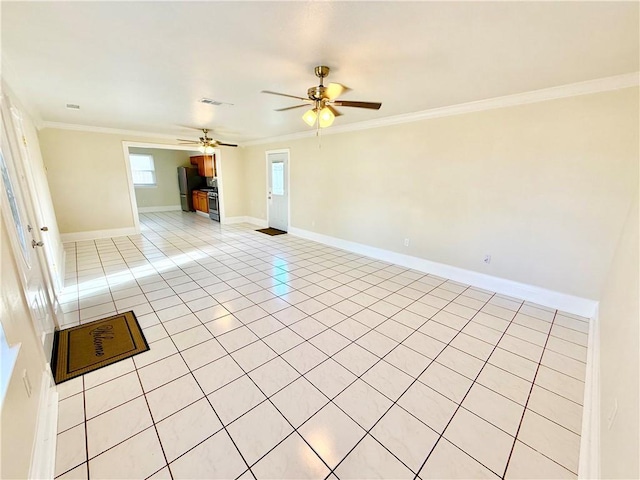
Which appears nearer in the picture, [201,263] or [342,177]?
[201,263]

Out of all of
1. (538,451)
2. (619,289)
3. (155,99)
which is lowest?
(538,451)

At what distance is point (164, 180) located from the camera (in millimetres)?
9094

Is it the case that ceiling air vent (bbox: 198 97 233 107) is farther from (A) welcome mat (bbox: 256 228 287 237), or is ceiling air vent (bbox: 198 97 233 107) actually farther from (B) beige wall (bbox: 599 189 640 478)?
(B) beige wall (bbox: 599 189 640 478)

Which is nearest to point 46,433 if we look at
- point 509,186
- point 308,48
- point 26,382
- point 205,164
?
point 26,382

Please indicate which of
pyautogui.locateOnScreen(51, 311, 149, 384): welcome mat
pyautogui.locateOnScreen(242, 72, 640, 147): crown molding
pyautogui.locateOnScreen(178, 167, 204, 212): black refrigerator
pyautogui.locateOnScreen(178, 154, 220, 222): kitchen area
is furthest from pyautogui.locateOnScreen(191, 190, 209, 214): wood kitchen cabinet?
pyautogui.locateOnScreen(51, 311, 149, 384): welcome mat

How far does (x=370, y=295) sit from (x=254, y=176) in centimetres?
530

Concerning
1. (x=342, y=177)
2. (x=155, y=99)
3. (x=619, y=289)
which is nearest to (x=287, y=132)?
(x=342, y=177)

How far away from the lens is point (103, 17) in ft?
5.32

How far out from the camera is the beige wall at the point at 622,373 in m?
1.01

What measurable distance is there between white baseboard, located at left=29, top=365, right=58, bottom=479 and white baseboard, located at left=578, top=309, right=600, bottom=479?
8.71 feet

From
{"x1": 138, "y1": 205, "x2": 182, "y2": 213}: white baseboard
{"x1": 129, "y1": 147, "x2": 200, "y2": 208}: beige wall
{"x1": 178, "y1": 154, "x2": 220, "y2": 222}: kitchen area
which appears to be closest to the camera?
{"x1": 178, "y1": 154, "x2": 220, "y2": 222}: kitchen area

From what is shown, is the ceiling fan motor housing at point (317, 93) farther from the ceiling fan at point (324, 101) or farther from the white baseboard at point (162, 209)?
the white baseboard at point (162, 209)

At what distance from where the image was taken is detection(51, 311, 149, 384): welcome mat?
1.98 metres

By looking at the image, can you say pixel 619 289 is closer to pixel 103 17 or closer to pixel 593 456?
pixel 593 456
